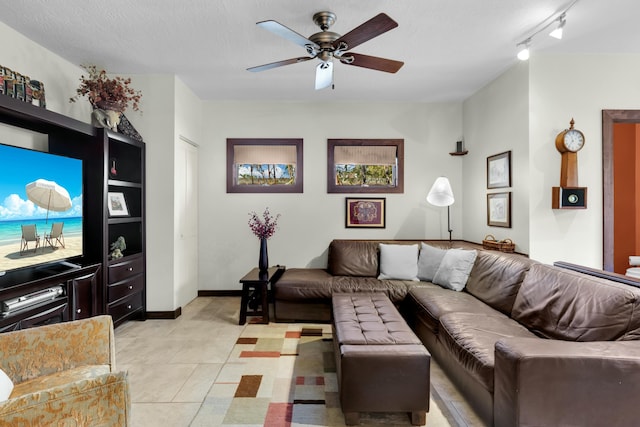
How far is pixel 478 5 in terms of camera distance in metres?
2.38

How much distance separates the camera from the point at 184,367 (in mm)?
2600

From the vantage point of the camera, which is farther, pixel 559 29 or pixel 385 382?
pixel 559 29

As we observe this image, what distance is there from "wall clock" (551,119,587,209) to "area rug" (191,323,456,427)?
2.29 metres

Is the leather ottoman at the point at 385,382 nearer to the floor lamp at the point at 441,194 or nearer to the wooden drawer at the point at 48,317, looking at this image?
the wooden drawer at the point at 48,317

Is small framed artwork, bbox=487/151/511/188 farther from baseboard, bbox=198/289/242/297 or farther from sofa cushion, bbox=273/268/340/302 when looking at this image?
baseboard, bbox=198/289/242/297

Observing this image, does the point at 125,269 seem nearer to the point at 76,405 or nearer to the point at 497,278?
the point at 76,405

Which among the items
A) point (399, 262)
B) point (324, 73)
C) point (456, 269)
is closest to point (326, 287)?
point (399, 262)

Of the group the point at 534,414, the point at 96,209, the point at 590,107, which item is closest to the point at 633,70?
the point at 590,107

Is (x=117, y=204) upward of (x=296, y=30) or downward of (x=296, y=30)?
downward

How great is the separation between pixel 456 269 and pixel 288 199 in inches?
93.2

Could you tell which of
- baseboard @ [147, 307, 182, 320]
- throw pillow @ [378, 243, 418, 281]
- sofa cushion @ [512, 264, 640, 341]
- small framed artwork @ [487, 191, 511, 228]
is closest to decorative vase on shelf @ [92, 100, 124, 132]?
baseboard @ [147, 307, 182, 320]

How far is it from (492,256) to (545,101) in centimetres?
160

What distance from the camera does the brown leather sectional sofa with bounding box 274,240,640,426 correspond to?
1478 millimetres

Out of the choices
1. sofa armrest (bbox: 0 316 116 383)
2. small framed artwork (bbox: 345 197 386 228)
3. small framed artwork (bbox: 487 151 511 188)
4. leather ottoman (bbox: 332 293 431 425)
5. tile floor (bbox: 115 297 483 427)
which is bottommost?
tile floor (bbox: 115 297 483 427)
